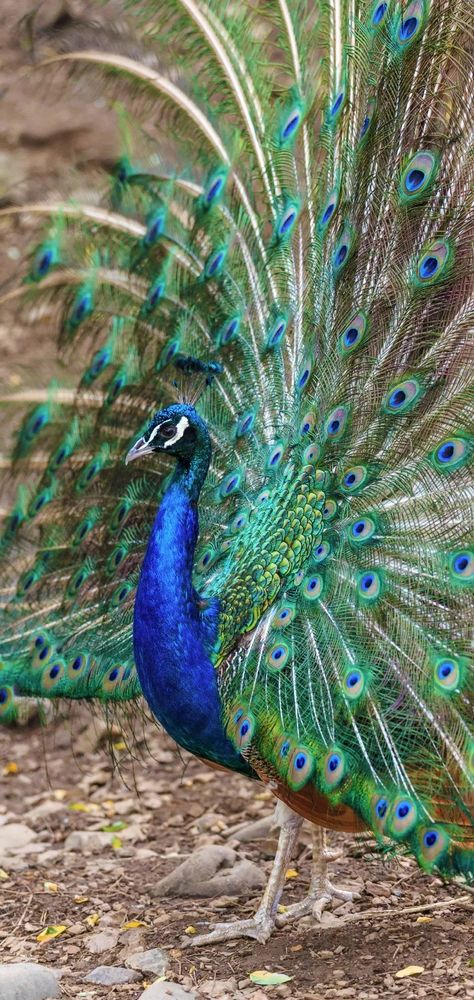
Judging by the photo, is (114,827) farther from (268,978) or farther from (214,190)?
(214,190)

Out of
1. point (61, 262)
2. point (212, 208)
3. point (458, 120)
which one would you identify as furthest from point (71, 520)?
point (458, 120)

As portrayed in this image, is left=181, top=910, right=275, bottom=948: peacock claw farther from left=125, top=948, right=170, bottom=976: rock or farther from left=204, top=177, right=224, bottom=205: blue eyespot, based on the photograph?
left=204, top=177, right=224, bottom=205: blue eyespot

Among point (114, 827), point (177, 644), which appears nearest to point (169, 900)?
point (114, 827)

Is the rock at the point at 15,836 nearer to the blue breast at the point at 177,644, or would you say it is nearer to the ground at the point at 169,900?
the ground at the point at 169,900

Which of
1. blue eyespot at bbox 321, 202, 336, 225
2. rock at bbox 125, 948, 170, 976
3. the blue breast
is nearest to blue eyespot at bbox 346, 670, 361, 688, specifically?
the blue breast

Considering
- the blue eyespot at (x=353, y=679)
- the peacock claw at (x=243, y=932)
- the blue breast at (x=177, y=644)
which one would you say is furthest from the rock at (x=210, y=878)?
the blue eyespot at (x=353, y=679)

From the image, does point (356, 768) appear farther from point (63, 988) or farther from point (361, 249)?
point (361, 249)
